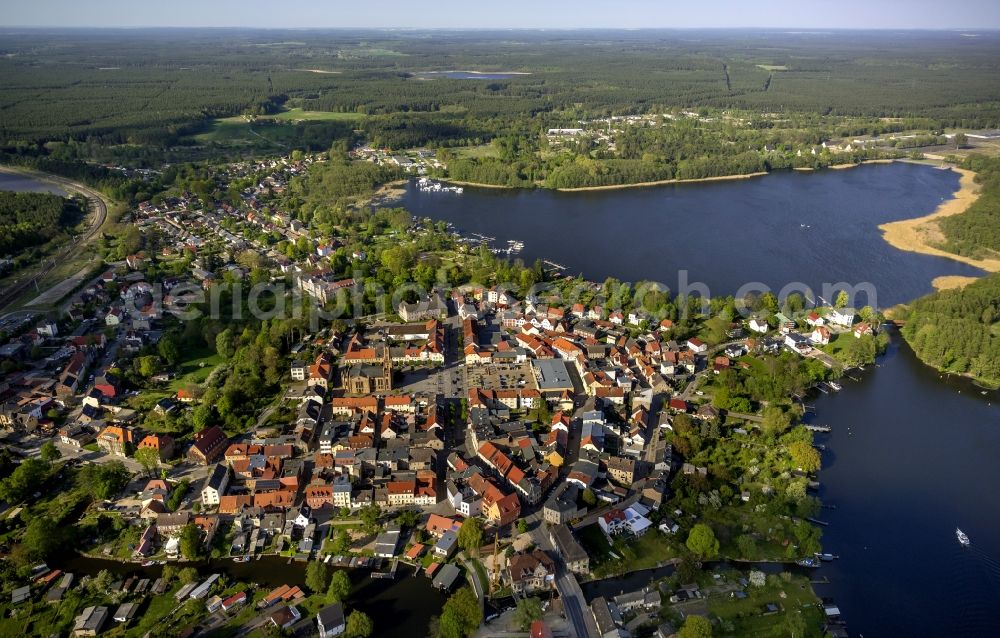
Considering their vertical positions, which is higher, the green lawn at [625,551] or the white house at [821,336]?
the white house at [821,336]

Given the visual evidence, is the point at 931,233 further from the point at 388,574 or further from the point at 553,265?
the point at 388,574

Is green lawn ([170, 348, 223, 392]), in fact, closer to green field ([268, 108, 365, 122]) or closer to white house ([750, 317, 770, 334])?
white house ([750, 317, 770, 334])

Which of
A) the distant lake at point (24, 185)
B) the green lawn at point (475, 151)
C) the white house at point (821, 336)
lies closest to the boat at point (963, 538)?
the white house at point (821, 336)

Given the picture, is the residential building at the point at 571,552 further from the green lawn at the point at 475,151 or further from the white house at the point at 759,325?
→ the green lawn at the point at 475,151

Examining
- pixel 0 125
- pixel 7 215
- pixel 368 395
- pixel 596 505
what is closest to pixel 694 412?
pixel 596 505

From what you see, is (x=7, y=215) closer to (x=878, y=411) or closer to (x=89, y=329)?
(x=89, y=329)

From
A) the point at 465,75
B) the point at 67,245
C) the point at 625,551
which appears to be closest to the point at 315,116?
the point at 67,245
